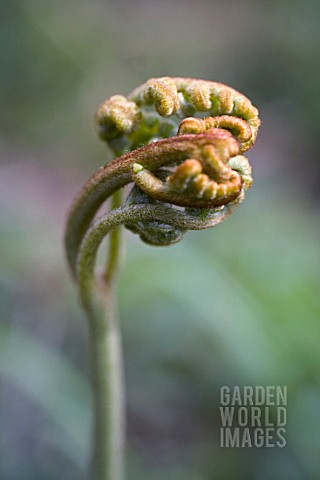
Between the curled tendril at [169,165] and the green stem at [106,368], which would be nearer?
the curled tendril at [169,165]

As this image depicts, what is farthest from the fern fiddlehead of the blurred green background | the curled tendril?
the blurred green background

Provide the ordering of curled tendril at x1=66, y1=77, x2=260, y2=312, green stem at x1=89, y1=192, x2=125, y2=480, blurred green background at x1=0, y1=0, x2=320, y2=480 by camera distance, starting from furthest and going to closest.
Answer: blurred green background at x1=0, y1=0, x2=320, y2=480 < green stem at x1=89, y1=192, x2=125, y2=480 < curled tendril at x1=66, y1=77, x2=260, y2=312

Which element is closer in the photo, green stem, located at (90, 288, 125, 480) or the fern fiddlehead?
the fern fiddlehead

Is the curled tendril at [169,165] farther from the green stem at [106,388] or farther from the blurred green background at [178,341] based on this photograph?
the blurred green background at [178,341]

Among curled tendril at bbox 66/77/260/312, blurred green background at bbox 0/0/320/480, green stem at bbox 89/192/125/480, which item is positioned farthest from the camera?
blurred green background at bbox 0/0/320/480

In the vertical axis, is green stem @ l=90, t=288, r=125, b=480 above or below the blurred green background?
below

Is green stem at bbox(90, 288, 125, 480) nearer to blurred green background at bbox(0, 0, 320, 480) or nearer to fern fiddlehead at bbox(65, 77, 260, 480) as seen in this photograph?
fern fiddlehead at bbox(65, 77, 260, 480)

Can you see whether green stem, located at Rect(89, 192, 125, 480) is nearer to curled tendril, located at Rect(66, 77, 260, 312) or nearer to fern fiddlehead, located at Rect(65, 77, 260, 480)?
fern fiddlehead, located at Rect(65, 77, 260, 480)

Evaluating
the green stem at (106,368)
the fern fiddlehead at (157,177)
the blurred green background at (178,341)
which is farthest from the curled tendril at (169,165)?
the blurred green background at (178,341)

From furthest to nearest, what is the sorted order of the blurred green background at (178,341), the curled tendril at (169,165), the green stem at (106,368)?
the blurred green background at (178,341), the green stem at (106,368), the curled tendril at (169,165)
